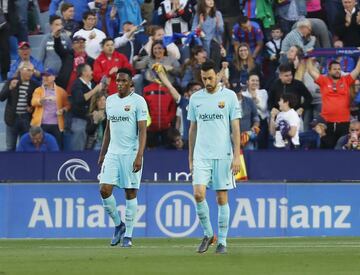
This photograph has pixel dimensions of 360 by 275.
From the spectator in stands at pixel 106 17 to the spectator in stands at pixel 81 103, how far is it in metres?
1.64

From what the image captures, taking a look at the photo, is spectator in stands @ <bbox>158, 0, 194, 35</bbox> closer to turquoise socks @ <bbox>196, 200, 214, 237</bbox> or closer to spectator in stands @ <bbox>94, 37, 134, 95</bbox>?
spectator in stands @ <bbox>94, 37, 134, 95</bbox>

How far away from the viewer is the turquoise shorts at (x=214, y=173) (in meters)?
15.5

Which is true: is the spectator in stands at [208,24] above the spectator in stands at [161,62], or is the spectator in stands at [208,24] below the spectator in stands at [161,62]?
above

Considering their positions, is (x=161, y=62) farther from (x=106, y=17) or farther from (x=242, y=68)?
(x=106, y=17)

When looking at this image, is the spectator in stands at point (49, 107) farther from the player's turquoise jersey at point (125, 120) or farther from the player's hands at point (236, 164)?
the player's hands at point (236, 164)

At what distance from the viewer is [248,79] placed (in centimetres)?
2411

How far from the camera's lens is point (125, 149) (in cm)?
1728

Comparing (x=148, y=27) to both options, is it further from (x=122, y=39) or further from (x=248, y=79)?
(x=248, y=79)

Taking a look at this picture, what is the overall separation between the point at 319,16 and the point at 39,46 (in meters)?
5.49

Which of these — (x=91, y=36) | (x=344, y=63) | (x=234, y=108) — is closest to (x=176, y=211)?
→ (x=91, y=36)

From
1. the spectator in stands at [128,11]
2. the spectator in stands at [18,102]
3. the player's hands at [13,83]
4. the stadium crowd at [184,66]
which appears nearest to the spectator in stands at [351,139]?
the stadium crowd at [184,66]

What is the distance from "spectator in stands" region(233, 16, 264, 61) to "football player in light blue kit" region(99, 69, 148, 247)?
26.1ft

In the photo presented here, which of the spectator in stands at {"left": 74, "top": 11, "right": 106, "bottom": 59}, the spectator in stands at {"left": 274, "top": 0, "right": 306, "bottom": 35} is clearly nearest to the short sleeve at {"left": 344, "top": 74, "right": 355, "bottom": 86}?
the spectator in stands at {"left": 274, "top": 0, "right": 306, "bottom": 35}

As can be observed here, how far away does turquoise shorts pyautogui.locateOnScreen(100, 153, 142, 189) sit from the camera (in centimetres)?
1728
